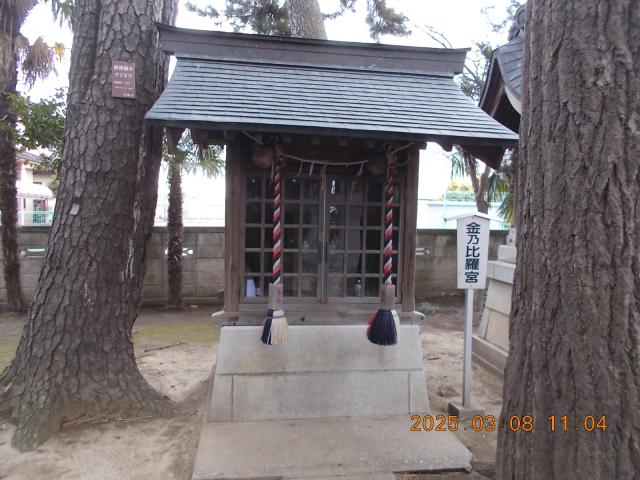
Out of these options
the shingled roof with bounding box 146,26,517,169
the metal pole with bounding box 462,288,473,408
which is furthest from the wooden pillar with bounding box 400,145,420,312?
the metal pole with bounding box 462,288,473,408

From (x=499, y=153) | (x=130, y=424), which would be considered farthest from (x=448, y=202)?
(x=130, y=424)

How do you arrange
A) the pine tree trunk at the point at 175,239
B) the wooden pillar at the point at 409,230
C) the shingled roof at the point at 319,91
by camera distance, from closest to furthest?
the shingled roof at the point at 319,91 → the wooden pillar at the point at 409,230 → the pine tree trunk at the point at 175,239

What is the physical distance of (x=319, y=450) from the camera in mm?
3484

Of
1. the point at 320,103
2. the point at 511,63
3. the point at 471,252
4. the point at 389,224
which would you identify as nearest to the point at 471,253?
the point at 471,252

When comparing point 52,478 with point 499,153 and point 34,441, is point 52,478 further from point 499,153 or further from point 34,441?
point 499,153

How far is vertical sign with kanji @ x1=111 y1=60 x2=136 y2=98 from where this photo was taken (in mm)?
3975

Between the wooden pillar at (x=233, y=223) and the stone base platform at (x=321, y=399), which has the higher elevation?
the wooden pillar at (x=233, y=223)

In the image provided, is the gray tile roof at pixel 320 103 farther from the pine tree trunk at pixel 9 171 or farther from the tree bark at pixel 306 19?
the pine tree trunk at pixel 9 171

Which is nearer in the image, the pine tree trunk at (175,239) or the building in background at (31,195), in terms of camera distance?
the pine tree trunk at (175,239)

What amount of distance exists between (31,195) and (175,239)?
12.6 metres

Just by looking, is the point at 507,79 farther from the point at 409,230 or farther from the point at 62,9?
the point at 62,9

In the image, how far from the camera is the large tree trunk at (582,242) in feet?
5.89

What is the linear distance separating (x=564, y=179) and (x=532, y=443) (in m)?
1.16

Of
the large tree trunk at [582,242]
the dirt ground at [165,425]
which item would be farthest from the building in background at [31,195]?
the large tree trunk at [582,242]
